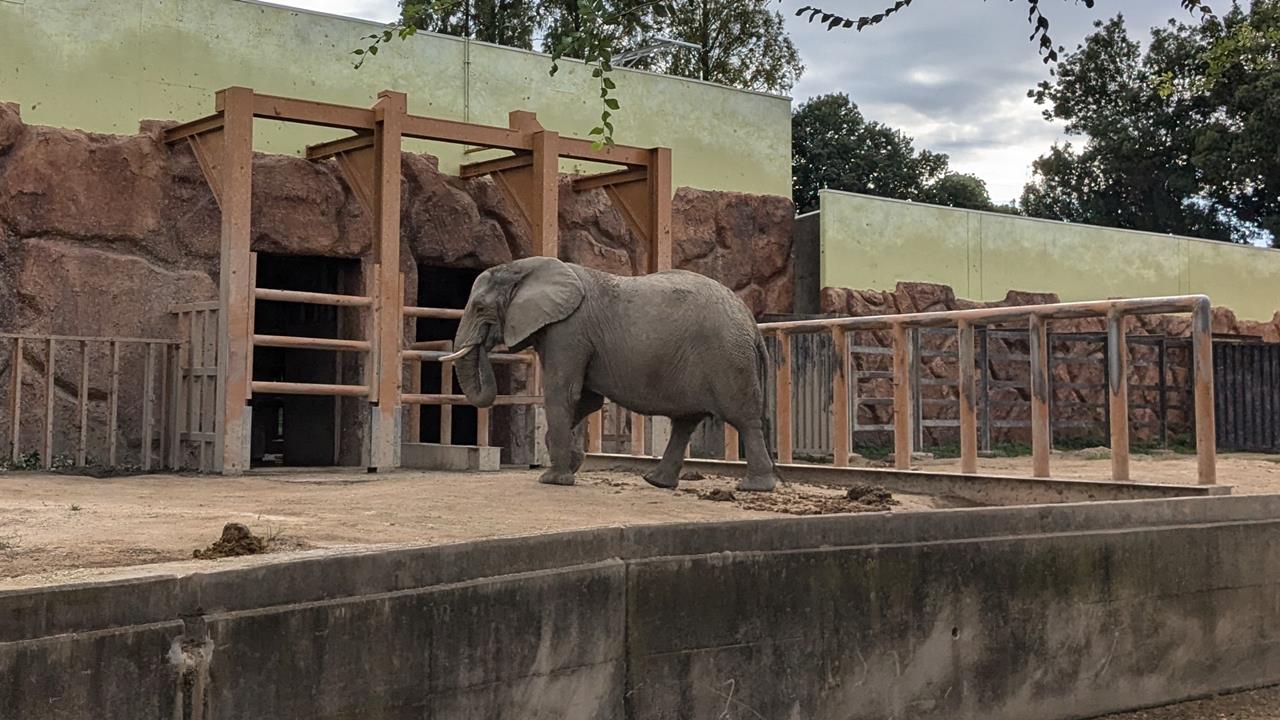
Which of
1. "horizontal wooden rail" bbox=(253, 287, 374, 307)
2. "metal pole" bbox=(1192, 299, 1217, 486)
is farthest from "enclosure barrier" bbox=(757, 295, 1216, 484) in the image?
"horizontal wooden rail" bbox=(253, 287, 374, 307)

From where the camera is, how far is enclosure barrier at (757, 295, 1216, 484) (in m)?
7.85

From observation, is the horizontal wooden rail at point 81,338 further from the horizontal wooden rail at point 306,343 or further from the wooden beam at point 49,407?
the horizontal wooden rail at point 306,343

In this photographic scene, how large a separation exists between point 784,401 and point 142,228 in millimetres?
6271

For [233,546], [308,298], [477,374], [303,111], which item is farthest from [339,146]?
[233,546]

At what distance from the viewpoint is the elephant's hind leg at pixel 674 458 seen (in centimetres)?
905

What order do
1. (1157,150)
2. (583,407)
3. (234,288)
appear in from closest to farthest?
1. (583,407)
2. (234,288)
3. (1157,150)

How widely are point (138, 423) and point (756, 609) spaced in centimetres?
816

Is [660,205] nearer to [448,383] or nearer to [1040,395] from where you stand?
[448,383]

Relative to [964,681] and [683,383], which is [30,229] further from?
[964,681]

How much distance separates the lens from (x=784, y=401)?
10695 mm

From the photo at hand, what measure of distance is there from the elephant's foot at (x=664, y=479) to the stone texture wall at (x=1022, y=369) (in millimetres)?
8405

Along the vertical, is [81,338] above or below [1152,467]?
above

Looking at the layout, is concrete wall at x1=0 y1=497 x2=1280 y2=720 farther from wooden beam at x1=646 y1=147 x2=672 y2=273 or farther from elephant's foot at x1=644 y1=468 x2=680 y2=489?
wooden beam at x1=646 y1=147 x2=672 y2=273

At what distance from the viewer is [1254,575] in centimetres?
757
